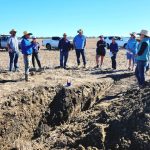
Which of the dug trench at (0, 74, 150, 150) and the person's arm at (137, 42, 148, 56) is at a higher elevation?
the person's arm at (137, 42, 148, 56)

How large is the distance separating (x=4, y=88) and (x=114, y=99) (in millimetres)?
3547

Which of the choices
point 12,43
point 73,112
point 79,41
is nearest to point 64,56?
point 79,41

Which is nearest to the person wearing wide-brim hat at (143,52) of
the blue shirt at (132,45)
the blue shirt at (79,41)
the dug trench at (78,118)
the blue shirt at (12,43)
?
the dug trench at (78,118)

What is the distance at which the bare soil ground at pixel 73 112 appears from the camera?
9.46 meters

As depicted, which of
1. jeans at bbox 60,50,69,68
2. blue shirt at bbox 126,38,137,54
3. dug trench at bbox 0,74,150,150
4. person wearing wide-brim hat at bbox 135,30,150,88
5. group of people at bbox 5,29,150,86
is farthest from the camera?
jeans at bbox 60,50,69,68

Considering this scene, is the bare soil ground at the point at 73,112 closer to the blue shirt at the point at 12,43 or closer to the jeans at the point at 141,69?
the jeans at the point at 141,69

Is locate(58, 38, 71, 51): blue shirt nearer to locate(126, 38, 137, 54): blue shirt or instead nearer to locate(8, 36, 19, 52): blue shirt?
locate(126, 38, 137, 54): blue shirt

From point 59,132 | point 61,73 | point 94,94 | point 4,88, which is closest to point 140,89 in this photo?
point 94,94

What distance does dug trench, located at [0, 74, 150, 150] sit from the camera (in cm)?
940

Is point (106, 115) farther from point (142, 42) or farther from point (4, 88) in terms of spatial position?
point (4, 88)

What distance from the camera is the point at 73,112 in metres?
13.7

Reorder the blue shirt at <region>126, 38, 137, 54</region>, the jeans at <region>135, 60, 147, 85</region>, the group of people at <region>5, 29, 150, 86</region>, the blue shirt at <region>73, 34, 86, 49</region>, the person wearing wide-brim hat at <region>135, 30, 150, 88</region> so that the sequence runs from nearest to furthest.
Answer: the person wearing wide-brim hat at <region>135, 30, 150, 88</region> → the group of people at <region>5, 29, 150, 86</region> → the jeans at <region>135, 60, 147, 85</region> → the blue shirt at <region>126, 38, 137, 54</region> → the blue shirt at <region>73, 34, 86, 49</region>

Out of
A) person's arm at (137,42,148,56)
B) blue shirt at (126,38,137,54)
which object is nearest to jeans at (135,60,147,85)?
person's arm at (137,42,148,56)

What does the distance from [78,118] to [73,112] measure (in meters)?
2.01
